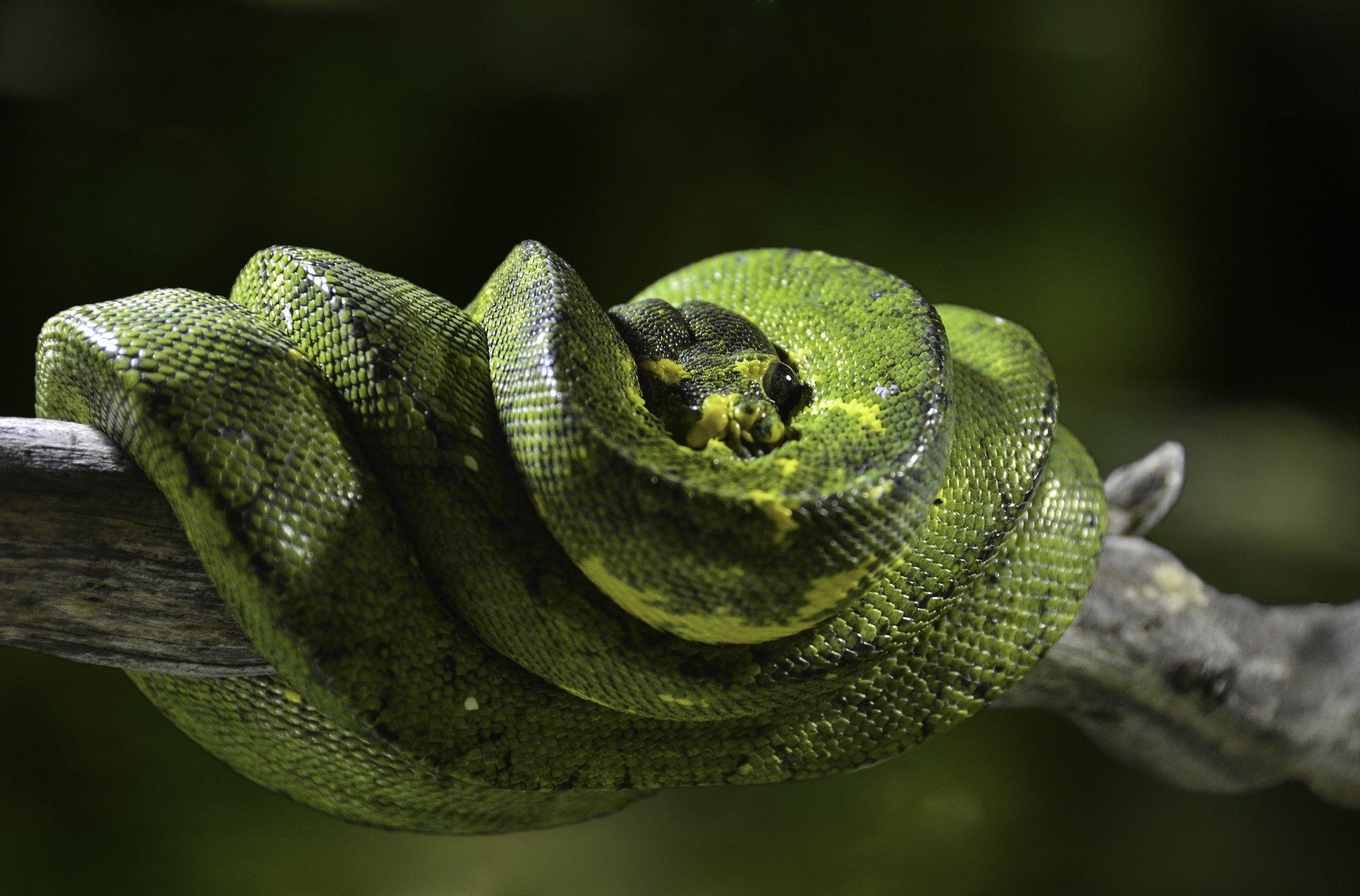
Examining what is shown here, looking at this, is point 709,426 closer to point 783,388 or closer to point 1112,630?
point 783,388

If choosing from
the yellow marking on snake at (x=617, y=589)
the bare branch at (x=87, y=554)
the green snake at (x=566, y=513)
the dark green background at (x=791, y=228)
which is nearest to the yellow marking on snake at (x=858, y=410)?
the green snake at (x=566, y=513)

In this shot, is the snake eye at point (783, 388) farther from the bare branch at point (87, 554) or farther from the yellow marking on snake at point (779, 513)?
the bare branch at point (87, 554)

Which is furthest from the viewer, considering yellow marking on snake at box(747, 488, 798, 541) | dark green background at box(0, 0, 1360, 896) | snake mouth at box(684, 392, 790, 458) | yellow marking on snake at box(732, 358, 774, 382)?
dark green background at box(0, 0, 1360, 896)

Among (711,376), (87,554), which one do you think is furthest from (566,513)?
(87,554)

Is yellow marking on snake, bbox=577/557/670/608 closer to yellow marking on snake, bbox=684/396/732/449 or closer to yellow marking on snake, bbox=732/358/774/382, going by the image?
A: yellow marking on snake, bbox=684/396/732/449

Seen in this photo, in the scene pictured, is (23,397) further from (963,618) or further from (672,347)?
(963,618)

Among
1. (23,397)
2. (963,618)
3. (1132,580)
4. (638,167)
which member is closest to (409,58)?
(638,167)

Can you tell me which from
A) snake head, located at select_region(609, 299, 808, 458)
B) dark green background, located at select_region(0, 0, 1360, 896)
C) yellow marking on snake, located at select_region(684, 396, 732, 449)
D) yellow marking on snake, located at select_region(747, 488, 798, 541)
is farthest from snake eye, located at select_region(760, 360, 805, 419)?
dark green background, located at select_region(0, 0, 1360, 896)

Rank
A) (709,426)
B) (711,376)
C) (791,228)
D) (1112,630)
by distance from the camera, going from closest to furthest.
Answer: (709,426) → (711,376) → (1112,630) → (791,228)
